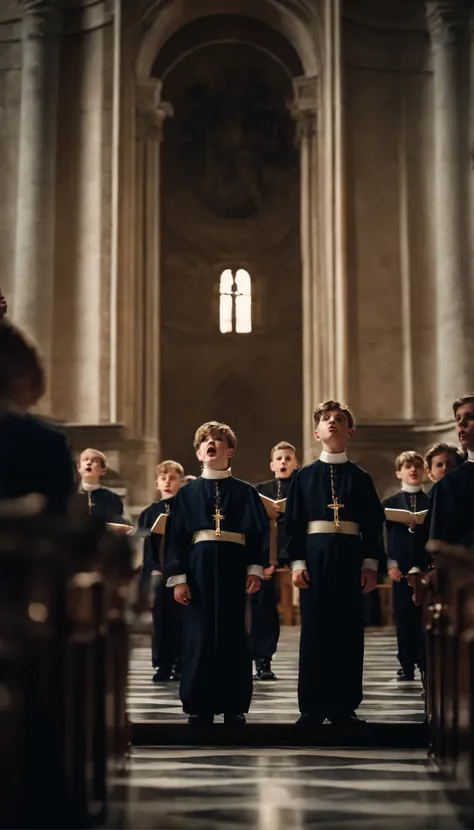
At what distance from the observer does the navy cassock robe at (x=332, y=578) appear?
611 cm

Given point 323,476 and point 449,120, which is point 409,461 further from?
point 449,120

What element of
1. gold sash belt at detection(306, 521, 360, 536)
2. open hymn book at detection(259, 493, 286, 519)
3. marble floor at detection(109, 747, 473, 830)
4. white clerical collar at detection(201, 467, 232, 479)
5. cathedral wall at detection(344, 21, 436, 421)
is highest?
cathedral wall at detection(344, 21, 436, 421)

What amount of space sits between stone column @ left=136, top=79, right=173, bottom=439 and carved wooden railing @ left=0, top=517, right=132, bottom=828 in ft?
40.1

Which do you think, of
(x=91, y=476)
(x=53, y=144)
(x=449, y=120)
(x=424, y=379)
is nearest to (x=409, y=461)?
(x=91, y=476)

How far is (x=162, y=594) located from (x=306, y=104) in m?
9.98

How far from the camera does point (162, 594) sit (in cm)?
897

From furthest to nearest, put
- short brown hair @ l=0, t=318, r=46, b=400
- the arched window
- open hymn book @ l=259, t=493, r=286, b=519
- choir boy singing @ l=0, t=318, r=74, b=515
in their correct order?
the arched window < open hymn book @ l=259, t=493, r=286, b=519 < short brown hair @ l=0, t=318, r=46, b=400 < choir boy singing @ l=0, t=318, r=74, b=515

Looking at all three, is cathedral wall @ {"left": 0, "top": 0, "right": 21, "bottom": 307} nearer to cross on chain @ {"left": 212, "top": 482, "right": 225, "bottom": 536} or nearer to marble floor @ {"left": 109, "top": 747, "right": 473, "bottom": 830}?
cross on chain @ {"left": 212, "top": 482, "right": 225, "bottom": 536}

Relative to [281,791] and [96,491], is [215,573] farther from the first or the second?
[96,491]

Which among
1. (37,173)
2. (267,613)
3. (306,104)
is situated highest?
(306,104)

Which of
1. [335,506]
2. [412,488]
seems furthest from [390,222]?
[335,506]

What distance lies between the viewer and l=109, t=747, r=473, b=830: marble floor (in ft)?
12.9

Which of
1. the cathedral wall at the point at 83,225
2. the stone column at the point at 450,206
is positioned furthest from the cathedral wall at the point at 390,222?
the cathedral wall at the point at 83,225

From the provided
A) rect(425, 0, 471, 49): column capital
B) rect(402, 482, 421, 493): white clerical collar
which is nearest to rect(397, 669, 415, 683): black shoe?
rect(402, 482, 421, 493): white clerical collar
